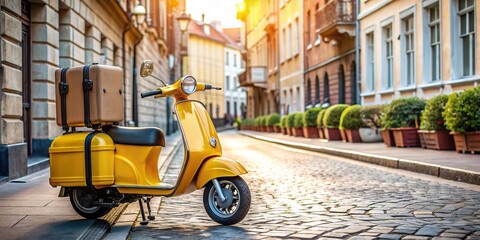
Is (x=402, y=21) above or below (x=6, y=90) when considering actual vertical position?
above

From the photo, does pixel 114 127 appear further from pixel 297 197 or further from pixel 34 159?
pixel 34 159

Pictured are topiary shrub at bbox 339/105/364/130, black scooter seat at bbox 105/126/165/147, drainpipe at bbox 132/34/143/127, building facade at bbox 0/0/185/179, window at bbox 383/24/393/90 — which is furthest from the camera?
→ drainpipe at bbox 132/34/143/127

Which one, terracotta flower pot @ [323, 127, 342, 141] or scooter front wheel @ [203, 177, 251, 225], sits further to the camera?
terracotta flower pot @ [323, 127, 342, 141]

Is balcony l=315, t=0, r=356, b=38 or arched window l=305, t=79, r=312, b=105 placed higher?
balcony l=315, t=0, r=356, b=38

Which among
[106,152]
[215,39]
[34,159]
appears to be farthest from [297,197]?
[215,39]

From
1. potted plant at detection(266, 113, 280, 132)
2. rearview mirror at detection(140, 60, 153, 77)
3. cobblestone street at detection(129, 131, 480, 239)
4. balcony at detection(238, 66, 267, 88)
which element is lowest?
cobblestone street at detection(129, 131, 480, 239)

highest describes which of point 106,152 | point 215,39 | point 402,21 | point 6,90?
point 215,39

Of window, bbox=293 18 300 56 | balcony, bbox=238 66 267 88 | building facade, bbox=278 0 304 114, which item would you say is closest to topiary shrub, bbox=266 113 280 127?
building facade, bbox=278 0 304 114

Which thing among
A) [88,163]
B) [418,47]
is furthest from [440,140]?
[88,163]

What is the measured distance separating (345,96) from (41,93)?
61.0ft

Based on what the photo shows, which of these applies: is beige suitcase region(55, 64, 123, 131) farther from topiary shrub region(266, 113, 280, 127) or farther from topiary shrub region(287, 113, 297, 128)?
topiary shrub region(266, 113, 280, 127)

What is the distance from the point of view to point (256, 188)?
395 inches

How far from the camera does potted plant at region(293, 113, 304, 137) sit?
30.3 metres

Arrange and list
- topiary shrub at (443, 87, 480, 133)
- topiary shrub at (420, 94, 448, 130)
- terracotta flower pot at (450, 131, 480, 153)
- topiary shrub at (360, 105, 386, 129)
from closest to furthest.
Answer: topiary shrub at (443, 87, 480, 133)
terracotta flower pot at (450, 131, 480, 153)
topiary shrub at (420, 94, 448, 130)
topiary shrub at (360, 105, 386, 129)
